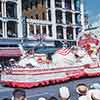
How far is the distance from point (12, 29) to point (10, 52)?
4.37 m

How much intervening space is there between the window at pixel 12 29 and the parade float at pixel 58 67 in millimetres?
23075

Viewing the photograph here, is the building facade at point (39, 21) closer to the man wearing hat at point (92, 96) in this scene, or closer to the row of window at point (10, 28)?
the row of window at point (10, 28)

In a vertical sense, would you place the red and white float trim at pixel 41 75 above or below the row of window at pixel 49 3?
below

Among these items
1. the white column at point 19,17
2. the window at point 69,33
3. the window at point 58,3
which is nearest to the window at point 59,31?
the window at point 69,33

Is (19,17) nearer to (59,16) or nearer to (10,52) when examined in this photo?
(10,52)

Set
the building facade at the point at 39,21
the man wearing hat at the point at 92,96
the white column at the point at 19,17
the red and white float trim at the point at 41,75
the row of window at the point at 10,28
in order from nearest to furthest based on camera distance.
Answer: the man wearing hat at the point at 92,96 → the red and white float trim at the point at 41,75 → the row of window at the point at 10,28 → the building facade at the point at 39,21 → the white column at the point at 19,17

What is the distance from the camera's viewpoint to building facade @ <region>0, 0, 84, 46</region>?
52.6 metres

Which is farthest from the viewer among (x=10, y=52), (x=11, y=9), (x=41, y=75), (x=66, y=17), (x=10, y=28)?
(x=66, y=17)

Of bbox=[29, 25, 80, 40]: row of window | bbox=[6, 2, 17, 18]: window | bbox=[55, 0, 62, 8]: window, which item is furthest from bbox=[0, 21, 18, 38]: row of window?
bbox=[55, 0, 62, 8]: window

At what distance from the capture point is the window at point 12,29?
173 ft

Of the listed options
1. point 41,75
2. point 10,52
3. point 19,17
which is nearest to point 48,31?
point 19,17

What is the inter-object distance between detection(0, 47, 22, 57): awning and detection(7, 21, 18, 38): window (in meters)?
2.21

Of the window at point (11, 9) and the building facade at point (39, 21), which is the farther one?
the window at point (11, 9)

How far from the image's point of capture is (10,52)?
167 feet
